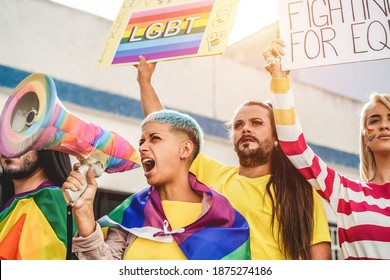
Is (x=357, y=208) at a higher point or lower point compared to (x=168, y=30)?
lower

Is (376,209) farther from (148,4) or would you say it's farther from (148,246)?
(148,4)

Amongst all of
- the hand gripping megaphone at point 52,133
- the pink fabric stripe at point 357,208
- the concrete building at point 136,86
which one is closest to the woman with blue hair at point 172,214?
the hand gripping megaphone at point 52,133

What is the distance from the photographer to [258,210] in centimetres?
222

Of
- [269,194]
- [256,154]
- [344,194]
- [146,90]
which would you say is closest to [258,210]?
[269,194]

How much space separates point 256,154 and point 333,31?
0.56m

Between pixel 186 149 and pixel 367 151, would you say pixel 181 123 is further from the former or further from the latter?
pixel 367 151

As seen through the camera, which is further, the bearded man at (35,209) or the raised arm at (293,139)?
the bearded man at (35,209)

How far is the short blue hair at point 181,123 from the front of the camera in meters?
2.25

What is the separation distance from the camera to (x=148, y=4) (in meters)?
2.59

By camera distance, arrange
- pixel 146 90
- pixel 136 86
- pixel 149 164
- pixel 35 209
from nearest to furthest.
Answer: pixel 149 164, pixel 35 209, pixel 146 90, pixel 136 86

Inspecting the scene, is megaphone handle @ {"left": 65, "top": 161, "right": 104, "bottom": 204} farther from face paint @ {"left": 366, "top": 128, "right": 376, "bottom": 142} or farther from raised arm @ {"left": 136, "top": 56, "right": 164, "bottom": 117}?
face paint @ {"left": 366, "top": 128, "right": 376, "bottom": 142}

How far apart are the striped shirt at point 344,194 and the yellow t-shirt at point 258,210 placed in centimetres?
6

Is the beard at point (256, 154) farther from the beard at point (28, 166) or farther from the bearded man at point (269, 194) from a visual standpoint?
the beard at point (28, 166)
